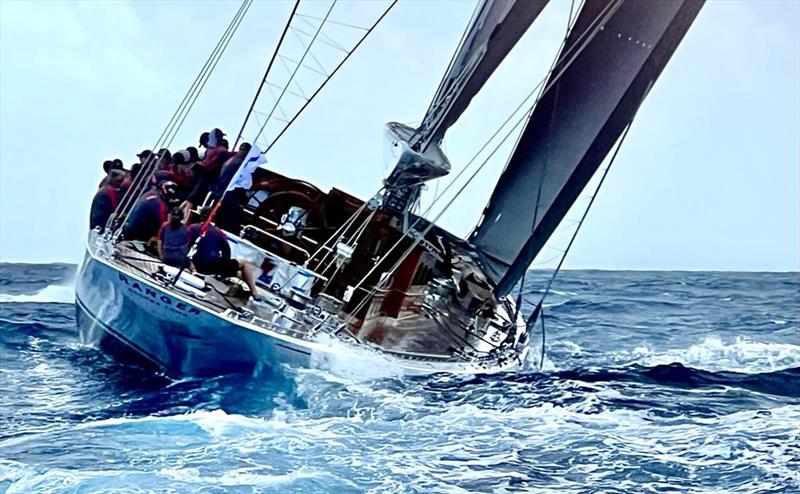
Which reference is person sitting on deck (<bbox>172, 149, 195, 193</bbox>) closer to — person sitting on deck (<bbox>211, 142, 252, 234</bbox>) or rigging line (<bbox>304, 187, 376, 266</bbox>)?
person sitting on deck (<bbox>211, 142, 252, 234</bbox>)

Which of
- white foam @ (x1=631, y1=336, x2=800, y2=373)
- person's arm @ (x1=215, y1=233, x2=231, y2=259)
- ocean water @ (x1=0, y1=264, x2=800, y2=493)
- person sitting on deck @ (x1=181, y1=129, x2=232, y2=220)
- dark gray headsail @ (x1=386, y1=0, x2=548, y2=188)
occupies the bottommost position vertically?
ocean water @ (x1=0, y1=264, x2=800, y2=493)

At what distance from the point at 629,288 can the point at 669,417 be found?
95.1 feet

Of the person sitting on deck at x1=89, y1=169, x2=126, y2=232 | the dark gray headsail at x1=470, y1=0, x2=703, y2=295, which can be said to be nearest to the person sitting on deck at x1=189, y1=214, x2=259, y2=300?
the person sitting on deck at x1=89, y1=169, x2=126, y2=232

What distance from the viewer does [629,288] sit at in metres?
40.9

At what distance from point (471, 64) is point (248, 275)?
14.0ft

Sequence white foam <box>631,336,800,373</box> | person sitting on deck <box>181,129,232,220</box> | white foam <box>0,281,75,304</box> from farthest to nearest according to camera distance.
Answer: white foam <box>0,281,75,304</box> < white foam <box>631,336,800,373</box> < person sitting on deck <box>181,129,232,220</box>

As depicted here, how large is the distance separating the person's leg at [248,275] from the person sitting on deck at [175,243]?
598mm

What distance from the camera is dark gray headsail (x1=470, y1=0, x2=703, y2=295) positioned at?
1527 cm

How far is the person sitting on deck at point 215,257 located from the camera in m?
13.3

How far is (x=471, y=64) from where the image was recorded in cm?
1501

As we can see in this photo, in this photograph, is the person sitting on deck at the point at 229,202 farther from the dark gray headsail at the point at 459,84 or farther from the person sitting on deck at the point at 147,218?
the dark gray headsail at the point at 459,84

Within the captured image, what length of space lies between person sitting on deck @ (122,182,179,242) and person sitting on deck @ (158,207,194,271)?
3.74 feet

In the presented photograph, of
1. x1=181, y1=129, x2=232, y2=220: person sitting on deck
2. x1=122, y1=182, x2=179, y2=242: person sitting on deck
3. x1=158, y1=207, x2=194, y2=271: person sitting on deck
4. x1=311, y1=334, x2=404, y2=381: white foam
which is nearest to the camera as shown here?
x1=311, y1=334, x2=404, y2=381: white foam

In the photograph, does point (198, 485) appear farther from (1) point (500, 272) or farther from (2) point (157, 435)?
(1) point (500, 272)
